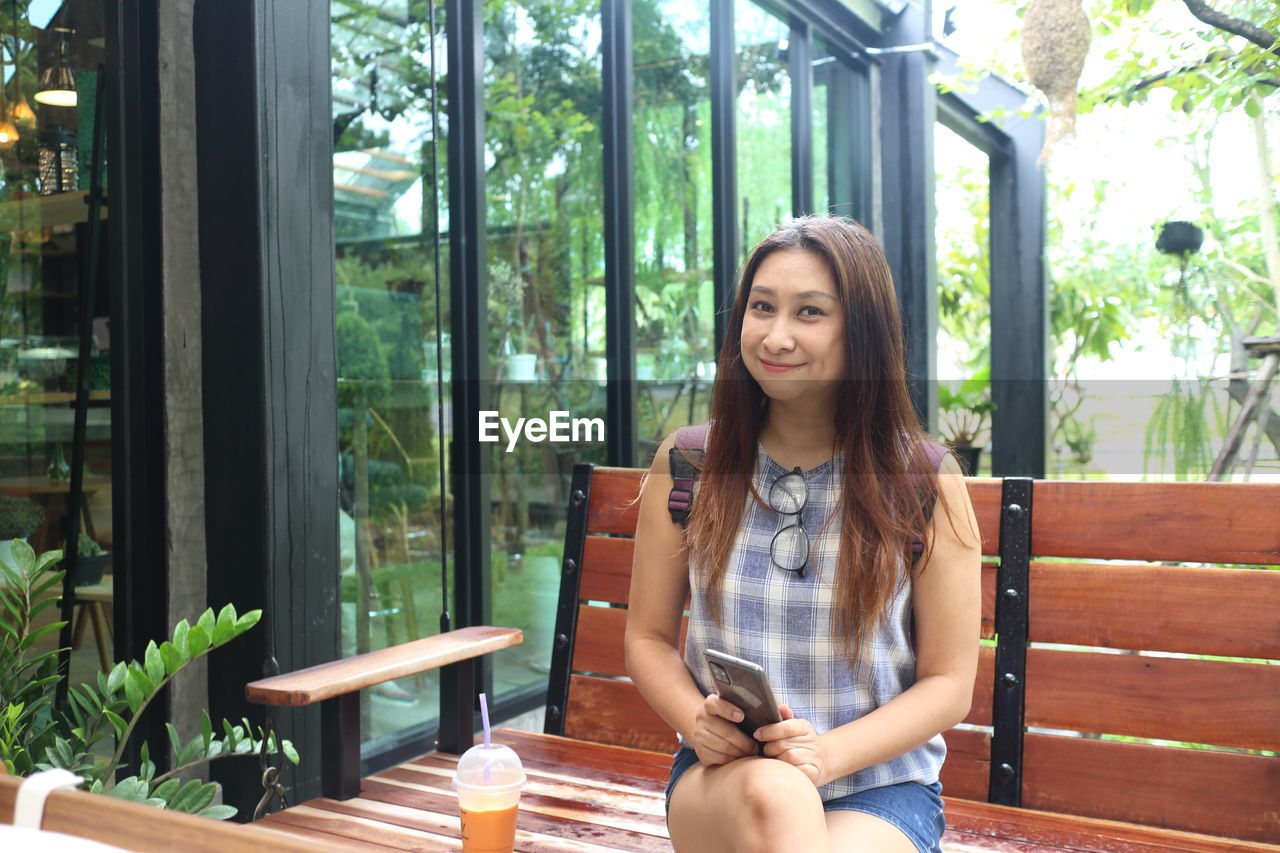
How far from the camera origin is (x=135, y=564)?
7.50 feet

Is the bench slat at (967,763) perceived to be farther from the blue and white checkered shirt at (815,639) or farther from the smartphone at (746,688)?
the smartphone at (746,688)

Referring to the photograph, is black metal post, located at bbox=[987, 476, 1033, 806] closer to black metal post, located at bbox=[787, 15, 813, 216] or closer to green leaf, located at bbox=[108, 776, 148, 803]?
green leaf, located at bbox=[108, 776, 148, 803]

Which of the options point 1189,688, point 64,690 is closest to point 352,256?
point 64,690

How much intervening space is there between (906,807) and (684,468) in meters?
0.56

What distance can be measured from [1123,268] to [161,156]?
6.43 meters

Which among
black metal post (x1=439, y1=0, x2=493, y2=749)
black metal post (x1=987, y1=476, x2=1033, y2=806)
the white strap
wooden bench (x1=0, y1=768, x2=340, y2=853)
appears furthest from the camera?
black metal post (x1=439, y1=0, x2=493, y2=749)

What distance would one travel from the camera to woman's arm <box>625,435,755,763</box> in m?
1.56

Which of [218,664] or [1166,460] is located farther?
[1166,460]

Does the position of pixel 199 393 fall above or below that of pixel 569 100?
below

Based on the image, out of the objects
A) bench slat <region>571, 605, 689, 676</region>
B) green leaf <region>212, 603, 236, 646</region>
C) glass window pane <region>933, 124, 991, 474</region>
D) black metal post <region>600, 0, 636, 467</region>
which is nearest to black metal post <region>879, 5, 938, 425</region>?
glass window pane <region>933, 124, 991, 474</region>

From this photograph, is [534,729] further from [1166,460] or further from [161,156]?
[1166,460]

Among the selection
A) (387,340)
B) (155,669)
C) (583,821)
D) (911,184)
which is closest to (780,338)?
(583,821)

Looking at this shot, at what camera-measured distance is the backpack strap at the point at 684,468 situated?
64.4 inches

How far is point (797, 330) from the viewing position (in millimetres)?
1511
